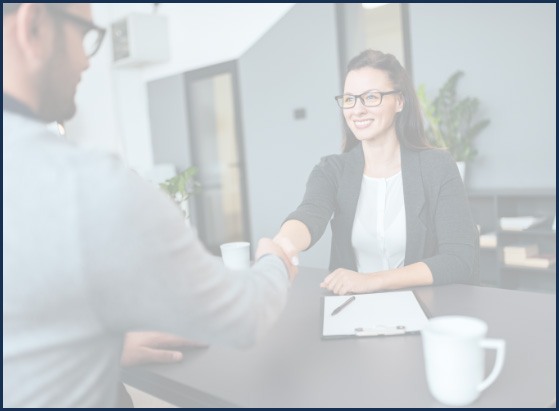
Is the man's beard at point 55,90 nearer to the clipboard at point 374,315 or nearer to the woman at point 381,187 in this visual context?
the clipboard at point 374,315

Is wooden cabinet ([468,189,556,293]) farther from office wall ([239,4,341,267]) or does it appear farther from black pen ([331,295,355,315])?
black pen ([331,295,355,315])

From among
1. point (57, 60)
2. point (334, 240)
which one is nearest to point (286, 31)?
point (334, 240)

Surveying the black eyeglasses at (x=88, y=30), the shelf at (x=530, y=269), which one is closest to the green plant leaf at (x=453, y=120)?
the shelf at (x=530, y=269)

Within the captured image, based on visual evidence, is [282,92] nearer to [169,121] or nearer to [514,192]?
[169,121]

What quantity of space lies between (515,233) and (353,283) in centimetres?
215

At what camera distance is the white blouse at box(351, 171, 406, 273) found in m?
1.52

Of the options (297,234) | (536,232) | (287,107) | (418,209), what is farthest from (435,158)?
(287,107)

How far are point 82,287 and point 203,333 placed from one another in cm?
15

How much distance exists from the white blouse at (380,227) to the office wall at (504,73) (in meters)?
1.85

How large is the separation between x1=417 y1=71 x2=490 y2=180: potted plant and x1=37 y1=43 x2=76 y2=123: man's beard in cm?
276

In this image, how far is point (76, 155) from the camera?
21.7 inches

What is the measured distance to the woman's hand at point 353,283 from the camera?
3.80 feet

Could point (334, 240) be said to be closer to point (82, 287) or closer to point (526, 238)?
point (82, 287)

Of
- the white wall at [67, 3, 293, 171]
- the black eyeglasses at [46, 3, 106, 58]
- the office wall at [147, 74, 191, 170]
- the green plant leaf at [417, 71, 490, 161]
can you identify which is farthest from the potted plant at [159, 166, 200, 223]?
the office wall at [147, 74, 191, 170]
